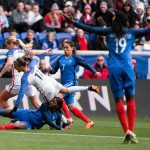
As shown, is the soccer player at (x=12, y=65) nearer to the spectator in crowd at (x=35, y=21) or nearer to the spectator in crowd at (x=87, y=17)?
the spectator in crowd at (x=35, y=21)

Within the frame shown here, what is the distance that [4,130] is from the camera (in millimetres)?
17750

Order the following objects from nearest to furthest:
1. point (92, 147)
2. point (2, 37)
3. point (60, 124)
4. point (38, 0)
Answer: point (92, 147), point (60, 124), point (2, 37), point (38, 0)

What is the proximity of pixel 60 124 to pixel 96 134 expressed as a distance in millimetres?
1389

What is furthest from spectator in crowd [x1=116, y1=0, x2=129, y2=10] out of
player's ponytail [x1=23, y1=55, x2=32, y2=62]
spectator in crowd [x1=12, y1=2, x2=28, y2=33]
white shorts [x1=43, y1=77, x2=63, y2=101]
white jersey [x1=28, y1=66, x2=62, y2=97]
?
white jersey [x1=28, y1=66, x2=62, y2=97]

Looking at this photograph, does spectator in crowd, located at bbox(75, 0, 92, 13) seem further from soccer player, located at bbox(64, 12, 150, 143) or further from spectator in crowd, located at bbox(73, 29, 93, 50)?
soccer player, located at bbox(64, 12, 150, 143)

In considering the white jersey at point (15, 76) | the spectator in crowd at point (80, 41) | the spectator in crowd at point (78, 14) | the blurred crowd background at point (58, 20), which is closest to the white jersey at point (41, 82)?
the white jersey at point (15, 76)

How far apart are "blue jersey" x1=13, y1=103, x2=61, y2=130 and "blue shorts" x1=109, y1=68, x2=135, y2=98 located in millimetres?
2936

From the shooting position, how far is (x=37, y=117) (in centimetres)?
1803

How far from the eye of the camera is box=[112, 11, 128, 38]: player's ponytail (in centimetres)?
1532

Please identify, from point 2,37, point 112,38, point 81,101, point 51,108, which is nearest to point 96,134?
point 51,108

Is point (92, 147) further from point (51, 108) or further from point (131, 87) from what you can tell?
point (51, 108)

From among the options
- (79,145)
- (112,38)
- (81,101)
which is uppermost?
(112,38)

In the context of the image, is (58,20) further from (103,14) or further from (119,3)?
(119,3)

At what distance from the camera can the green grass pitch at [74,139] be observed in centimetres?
1423
